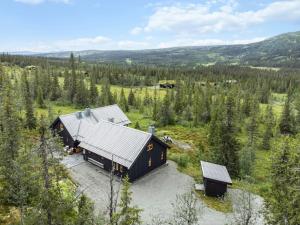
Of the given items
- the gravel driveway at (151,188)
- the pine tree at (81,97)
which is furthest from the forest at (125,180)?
the gravel driveway at (151,188)

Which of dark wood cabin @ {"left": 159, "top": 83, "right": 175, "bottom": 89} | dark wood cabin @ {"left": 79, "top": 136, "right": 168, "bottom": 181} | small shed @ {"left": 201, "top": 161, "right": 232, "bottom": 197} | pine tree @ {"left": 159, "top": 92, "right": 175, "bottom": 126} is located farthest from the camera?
dark wood cabin @ {"left": 159, "top": 83, "right": 175, "bottom": 89}

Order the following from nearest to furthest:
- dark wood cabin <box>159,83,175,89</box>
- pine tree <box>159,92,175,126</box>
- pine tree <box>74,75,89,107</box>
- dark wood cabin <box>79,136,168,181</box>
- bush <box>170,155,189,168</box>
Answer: dark wood cabin <box>79,136,168,181</box>
bush <box>170,155,189,168</box>
pine tree <box>159,92,175,126</box>
pine tree <box>74,75,89,107</box>
dark wood cabin <box>159,83,175,89</box>

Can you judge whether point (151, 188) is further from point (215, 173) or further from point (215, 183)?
point (215, 173)

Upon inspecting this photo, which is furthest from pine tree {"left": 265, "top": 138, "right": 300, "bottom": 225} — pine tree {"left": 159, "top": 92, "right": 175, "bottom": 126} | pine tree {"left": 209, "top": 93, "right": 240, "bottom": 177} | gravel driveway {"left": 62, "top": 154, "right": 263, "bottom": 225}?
pine tree {"left": 159, "top": 92, "right": 175, "bottom": 126}

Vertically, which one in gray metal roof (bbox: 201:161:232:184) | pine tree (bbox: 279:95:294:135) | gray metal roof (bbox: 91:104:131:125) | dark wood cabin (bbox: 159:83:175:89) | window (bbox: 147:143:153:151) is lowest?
pine tree (bbox: 279:95:294:135)

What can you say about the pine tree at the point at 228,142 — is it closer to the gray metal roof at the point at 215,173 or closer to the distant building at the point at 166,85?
the gray metal roof at the point at 215,173

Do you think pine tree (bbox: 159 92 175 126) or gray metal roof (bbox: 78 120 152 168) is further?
pine tree (bbox: 159 92 175 126)

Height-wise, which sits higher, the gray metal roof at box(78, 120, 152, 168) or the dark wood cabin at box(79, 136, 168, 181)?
the gray metal roof at box(78, 120, 152, 168)

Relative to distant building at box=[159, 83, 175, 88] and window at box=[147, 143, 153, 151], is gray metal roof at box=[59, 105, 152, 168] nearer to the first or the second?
window at box=[147, 143, 153, 151]

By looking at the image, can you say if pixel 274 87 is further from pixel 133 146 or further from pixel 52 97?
pixel 133 146
